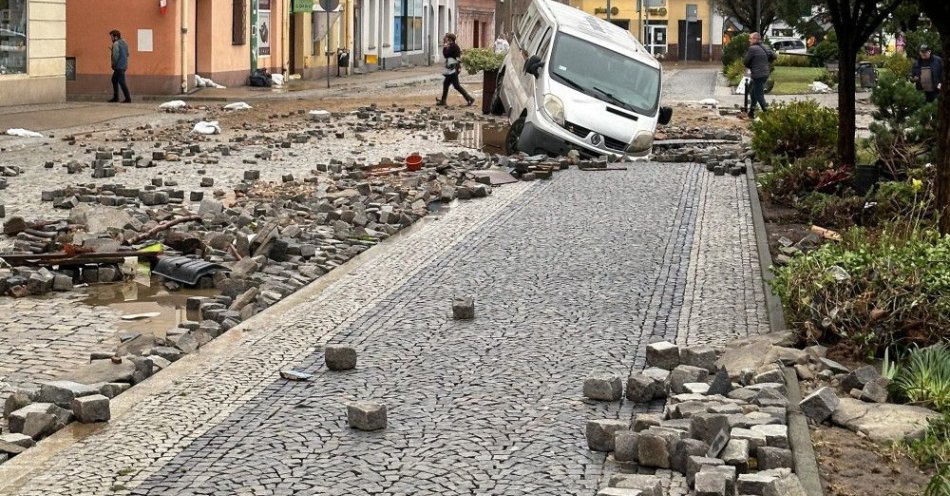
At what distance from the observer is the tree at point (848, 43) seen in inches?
677

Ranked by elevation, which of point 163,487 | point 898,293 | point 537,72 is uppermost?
point 537,72

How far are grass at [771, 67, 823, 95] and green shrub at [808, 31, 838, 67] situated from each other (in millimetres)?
604

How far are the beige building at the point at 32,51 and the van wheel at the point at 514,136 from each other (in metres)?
13.6

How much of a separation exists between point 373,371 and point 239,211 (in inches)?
265

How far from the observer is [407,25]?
71.2 m

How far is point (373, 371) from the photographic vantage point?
843cm

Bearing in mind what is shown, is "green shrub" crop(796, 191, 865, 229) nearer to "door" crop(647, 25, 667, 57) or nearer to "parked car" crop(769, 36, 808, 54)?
"parked car" crop(769, 36, 808, 54)

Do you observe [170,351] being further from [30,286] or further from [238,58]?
[238,58]

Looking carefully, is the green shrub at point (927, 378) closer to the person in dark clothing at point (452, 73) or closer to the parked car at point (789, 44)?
the person in dark clothing at point (452, 73)

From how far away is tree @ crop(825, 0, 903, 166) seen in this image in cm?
1719

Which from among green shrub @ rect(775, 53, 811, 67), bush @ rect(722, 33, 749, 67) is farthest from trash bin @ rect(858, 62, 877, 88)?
green shrub @ rect(775, 53, 811, 67)

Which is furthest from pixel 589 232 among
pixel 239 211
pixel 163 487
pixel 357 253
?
pixel 163 487

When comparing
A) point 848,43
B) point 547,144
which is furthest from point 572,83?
point 848,43

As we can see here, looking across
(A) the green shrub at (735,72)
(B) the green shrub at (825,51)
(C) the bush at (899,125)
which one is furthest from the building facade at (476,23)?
(C) the bush at (899,125)
